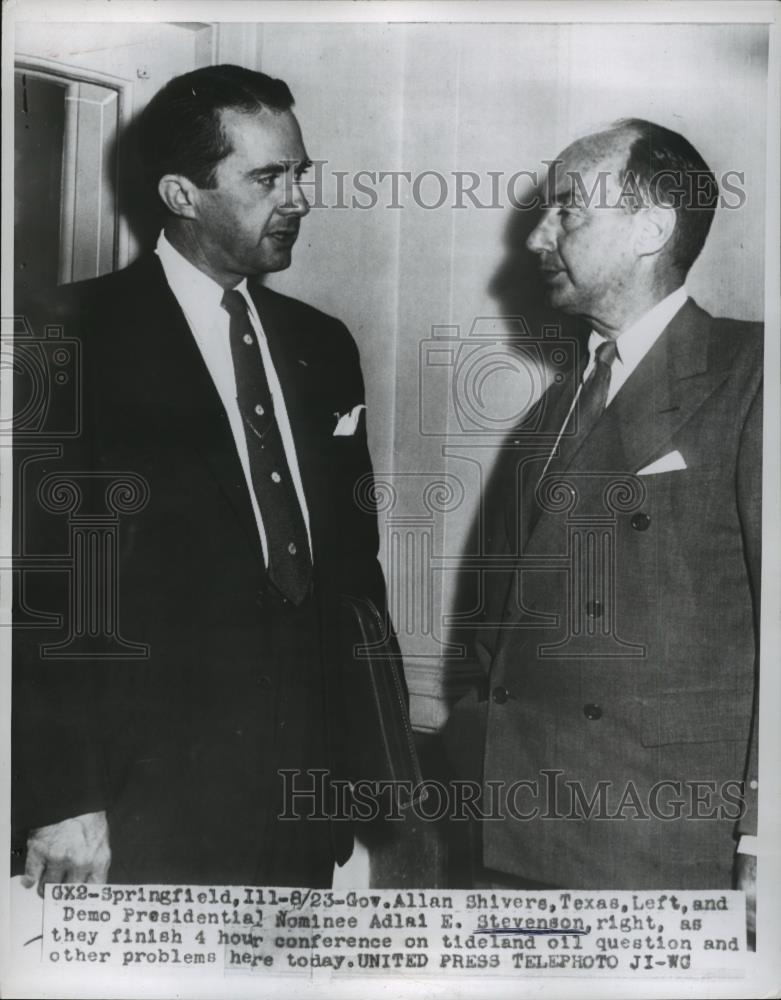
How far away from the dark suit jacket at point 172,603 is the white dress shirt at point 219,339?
0.02 meters

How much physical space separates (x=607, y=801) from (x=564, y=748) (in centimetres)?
15

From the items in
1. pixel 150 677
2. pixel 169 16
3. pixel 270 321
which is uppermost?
pixel 169 16

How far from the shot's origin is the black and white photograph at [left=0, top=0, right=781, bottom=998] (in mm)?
2539

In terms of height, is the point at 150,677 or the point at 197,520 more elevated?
the point at 197,520

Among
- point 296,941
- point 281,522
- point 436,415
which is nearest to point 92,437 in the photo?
point 281,522

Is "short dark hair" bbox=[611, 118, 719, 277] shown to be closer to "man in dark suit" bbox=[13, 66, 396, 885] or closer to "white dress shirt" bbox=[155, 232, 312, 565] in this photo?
"man in dark suit" bbox=[13, 66, 396, 885]

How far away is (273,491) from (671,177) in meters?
1.09

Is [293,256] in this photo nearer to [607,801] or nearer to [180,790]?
[180,790]

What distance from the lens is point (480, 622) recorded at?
2.55 metres

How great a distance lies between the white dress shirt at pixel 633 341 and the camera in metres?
2.56

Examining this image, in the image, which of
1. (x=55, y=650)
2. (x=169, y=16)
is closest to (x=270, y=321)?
(x=169, y=16)

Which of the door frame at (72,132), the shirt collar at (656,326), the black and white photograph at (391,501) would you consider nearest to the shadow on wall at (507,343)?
the black and white photograph at (391,501)
